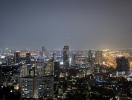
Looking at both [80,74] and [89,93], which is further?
[80,74]

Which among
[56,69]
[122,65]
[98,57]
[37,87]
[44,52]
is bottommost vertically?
[37,87]

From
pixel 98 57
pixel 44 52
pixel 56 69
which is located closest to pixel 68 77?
pixel 56 69

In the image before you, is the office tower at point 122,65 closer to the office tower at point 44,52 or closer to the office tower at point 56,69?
the office tower at point 56,69

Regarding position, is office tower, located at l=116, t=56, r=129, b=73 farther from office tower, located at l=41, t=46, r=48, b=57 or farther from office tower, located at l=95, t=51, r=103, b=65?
office tower, located at l=41, t=46, r=48, b=57

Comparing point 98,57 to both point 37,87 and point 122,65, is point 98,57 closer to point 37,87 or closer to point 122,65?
point 122,65

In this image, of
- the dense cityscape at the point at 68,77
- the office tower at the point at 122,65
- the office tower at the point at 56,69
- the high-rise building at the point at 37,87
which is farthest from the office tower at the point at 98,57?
the high-rise building at the point at 37,87

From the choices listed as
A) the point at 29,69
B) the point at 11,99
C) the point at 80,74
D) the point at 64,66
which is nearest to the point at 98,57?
the point at 64,66

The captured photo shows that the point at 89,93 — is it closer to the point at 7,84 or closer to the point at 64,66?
the point at 7,84

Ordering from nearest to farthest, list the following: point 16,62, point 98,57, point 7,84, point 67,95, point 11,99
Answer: point 11,99
point 67,95
point 7,84
point 16,62
point 98,57

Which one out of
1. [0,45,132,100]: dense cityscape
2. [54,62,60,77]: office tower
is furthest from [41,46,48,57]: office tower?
[54,62,60,77]: office tower
